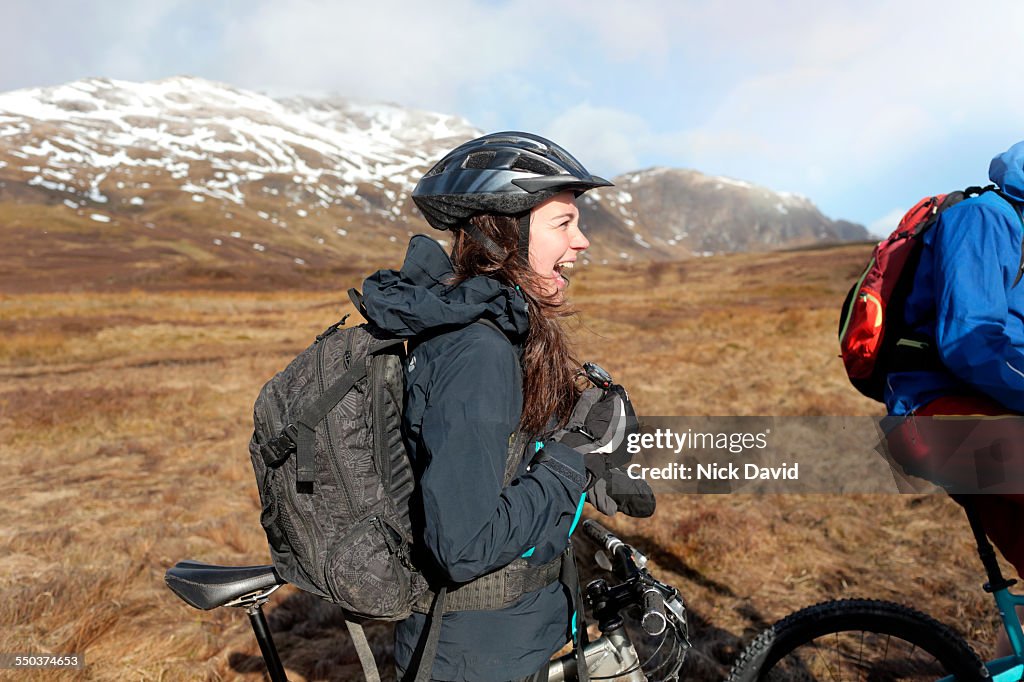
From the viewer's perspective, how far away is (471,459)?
151cm

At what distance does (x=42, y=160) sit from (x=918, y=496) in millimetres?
225252

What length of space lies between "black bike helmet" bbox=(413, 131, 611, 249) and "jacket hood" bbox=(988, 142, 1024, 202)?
154 cm

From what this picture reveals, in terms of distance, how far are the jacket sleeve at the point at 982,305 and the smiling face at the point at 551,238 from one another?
1.43m

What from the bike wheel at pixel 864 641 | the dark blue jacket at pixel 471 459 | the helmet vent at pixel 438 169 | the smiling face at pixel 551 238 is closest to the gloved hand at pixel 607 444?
the dark blue jacket at pixel 471 459

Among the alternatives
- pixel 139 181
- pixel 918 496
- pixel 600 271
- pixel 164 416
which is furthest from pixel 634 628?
pixel 139 181

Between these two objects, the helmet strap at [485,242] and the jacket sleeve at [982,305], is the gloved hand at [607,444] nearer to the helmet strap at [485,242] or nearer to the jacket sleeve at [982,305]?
the helmet strap at [485,242]

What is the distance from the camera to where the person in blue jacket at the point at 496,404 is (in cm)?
154

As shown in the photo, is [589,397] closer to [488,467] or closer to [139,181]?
[488,467]

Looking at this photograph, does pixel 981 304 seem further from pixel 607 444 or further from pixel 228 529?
pixel 228 529

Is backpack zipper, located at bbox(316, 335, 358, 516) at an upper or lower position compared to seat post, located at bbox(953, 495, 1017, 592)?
upper

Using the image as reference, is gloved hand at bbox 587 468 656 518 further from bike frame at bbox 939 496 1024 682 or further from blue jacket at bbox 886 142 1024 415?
bike frame at bbox 939 496 1024 682

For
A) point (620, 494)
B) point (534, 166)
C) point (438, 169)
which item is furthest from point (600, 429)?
point (438, 169)

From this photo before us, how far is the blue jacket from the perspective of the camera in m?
2.11

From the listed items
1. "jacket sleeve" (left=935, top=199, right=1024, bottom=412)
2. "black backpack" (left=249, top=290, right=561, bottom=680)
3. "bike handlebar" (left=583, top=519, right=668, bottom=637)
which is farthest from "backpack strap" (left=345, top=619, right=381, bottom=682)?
"jacket sleeve" (left=935, top=199, right=1024, bottom=412)
